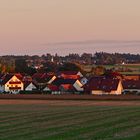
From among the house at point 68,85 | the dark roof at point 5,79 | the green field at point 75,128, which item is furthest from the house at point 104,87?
the green field at point 75,128

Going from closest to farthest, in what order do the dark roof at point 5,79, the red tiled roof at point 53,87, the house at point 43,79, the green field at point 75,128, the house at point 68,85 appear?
the green field at point 75,128
the red tiled roof at point 53,87
the house at point 68,85
the dark roof at point 5,79
the house at point 43,79

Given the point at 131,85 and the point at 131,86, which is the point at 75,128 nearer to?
the point at 131,86

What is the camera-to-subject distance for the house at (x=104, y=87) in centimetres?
9675

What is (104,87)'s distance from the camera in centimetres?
9781

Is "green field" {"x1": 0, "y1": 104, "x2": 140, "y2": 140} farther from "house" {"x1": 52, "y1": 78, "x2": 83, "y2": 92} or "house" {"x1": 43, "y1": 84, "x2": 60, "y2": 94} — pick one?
"house" {"x1": 52, "y1": 78, "x2": 83, "y2": 92}

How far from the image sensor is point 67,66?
535 feet

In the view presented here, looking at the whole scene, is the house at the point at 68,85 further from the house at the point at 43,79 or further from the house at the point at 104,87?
the house at the point at 43,79

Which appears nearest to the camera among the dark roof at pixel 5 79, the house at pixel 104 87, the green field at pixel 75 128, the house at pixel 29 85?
the green field at pixel 75 128

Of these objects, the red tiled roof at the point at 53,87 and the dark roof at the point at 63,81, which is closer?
the red tiled roof at the point at 53,87

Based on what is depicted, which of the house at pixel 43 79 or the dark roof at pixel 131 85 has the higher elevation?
the house at pixel 43 79

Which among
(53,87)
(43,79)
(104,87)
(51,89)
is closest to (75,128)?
(104,87)

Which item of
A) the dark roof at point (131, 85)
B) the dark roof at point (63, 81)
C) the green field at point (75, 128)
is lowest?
the green field at point (75, 128)

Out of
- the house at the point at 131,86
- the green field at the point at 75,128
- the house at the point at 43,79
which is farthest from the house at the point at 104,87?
the green field at the point at 75,128

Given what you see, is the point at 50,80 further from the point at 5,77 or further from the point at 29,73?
the point at 29,73
